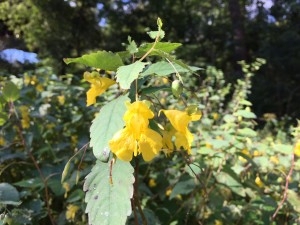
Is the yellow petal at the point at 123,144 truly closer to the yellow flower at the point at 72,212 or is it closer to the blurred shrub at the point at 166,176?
the blurred shrub at the point at 166,176

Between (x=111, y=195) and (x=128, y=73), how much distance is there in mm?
203

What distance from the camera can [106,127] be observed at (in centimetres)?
71

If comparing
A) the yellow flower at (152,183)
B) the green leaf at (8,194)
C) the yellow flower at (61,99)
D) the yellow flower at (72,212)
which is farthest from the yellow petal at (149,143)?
the yellow flower at (61,99)

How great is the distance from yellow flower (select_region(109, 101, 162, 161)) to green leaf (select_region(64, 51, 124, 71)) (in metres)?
0.10

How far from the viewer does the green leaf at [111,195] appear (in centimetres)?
71

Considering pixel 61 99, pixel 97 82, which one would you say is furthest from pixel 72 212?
pixel 61 99

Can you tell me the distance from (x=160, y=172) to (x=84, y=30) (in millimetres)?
8416

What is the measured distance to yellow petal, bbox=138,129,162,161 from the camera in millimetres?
702

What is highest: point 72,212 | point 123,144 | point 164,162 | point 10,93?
point 10,93

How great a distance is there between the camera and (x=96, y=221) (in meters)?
0.71

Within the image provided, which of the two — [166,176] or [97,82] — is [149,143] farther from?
[166,176]

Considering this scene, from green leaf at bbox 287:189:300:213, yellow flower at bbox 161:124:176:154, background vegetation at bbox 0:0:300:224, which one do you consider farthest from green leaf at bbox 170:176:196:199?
yellow flower at bbox 161:124:176:154

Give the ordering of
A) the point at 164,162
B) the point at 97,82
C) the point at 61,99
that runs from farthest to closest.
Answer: the point at 61,99 → the point at 164,162 → the point at 97,82

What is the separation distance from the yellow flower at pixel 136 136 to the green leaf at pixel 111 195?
42 millimetres
